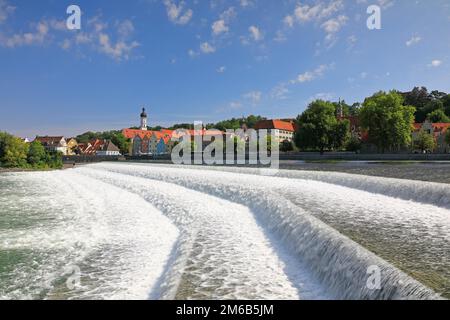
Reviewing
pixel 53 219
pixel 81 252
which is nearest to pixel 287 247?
pixel 81 252

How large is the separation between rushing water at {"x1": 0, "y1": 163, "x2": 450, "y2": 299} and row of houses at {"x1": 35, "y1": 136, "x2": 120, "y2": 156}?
419ft

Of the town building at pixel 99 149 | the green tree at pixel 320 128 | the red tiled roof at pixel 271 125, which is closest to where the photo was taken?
the green tree at pixel 320 128

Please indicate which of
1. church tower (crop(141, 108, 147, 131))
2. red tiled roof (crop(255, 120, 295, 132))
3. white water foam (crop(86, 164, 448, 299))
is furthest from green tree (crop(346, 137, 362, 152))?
church tower (crop(141, 108, 147, 131))

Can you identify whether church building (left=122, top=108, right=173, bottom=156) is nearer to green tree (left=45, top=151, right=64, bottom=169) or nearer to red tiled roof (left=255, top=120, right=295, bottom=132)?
red tiled roof (left=255, top=120, right=295, bottom=132)

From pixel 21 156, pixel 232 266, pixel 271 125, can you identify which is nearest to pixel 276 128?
pixel 271 125

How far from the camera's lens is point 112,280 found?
8.48m

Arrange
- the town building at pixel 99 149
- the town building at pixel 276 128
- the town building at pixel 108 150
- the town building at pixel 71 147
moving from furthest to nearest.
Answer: the town building at pixel 71 147 < the town building at pixel 99 149 < the town building at pixel 108 150 < the town building at pixel 276 128

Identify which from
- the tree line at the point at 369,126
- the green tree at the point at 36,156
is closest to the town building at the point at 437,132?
the tree line at the point at 369,126

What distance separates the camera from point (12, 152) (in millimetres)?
82188

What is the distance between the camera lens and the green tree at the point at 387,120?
56.5 m

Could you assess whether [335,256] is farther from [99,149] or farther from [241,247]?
[99,149]

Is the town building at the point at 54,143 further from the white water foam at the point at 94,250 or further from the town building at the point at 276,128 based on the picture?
the white water foam at the point at 94,250

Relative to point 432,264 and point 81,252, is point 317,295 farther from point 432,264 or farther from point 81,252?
point 81,252

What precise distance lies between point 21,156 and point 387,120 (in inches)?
2864
